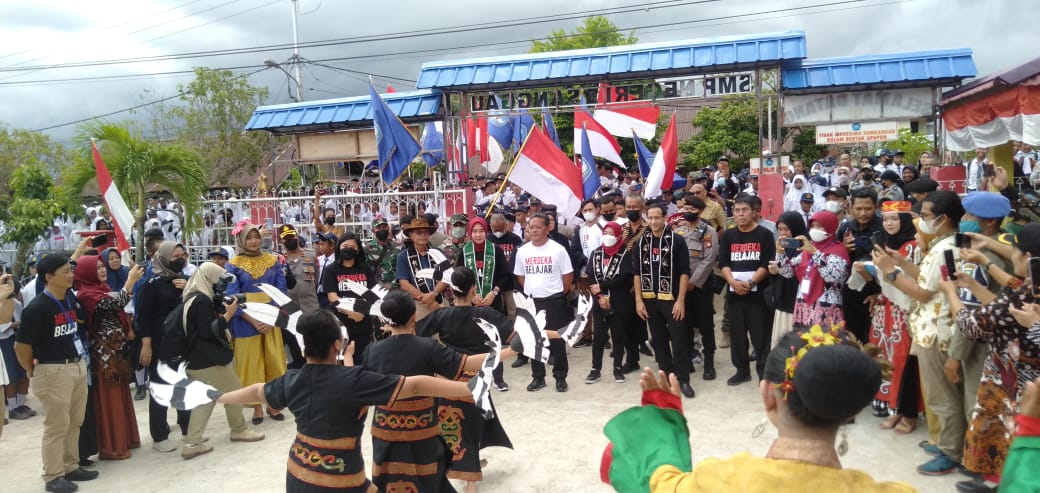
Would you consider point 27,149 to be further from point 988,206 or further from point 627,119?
point 988,206

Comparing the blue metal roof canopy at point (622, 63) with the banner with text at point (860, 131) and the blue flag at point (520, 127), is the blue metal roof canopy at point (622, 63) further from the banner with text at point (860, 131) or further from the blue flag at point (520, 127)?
the blue flag at point (520, 127)

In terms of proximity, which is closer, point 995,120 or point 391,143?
point 391,143

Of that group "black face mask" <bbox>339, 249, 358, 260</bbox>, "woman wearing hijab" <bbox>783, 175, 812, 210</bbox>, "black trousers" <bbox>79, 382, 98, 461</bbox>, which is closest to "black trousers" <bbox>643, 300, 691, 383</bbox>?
"black face mask" <bbox>339, 249, 358, 260</bbox>

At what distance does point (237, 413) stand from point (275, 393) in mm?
3277

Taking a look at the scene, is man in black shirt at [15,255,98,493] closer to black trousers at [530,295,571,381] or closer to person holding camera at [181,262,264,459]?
person holding camera at [181,262,264,459]

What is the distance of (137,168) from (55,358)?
428cm

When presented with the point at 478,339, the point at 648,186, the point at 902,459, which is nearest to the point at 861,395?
the point at 478,339

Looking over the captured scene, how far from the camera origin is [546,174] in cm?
837

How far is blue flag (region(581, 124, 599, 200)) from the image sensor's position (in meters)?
9.91

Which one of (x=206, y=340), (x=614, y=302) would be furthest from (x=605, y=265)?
(x=206, y=340)

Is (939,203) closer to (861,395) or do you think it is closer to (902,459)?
(902,459)

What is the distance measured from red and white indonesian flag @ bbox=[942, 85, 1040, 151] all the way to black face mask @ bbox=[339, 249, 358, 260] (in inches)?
335

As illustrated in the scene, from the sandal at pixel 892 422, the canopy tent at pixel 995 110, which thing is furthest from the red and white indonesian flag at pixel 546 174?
the canopy tent at pixel 995 110

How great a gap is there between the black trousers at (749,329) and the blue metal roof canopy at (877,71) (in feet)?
15.9
